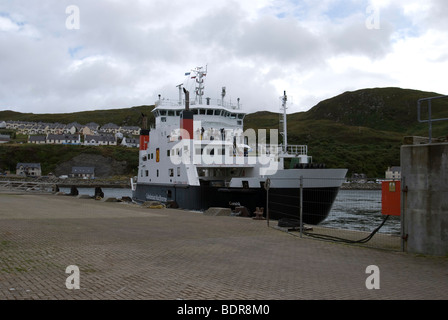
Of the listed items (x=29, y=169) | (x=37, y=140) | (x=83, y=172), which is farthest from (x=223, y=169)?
(x=37, y=140)

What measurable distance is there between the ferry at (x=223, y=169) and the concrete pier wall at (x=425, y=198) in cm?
551

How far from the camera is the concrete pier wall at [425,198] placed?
7.42 m

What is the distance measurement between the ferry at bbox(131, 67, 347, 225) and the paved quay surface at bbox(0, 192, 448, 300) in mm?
4989

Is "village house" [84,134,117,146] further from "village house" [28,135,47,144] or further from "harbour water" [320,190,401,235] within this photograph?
"harbour water" [320,190,401,235]

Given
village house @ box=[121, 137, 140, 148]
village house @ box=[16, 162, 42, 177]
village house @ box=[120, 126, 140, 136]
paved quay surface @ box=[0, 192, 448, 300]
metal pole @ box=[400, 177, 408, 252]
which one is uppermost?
village house @ box=[120, 126, 140, 136]

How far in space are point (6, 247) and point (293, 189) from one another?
12449mm

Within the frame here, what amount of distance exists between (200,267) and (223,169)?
1787 cm

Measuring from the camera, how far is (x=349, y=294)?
16.0 ft

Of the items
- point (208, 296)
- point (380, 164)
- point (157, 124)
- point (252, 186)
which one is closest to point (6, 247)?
point (208, 296)

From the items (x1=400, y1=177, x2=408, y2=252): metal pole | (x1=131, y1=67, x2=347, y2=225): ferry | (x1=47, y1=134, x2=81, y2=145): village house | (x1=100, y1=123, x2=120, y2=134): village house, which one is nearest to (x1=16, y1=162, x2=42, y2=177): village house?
(x1=47, y1=134, x2=81, y2=145): village house

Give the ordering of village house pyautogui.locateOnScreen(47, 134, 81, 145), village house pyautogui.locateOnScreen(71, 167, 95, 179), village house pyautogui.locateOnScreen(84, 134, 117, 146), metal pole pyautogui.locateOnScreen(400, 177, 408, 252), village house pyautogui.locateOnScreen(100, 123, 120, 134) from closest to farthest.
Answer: metal pole pyautogui.locateOnScreen(400, 177, 408, 252) < village house pyautogui.locateOnScreen(71, 167, 95, 179) < village house pyautogui.locateOnScreen(47, 134, 81, 145) < village house pyautogui.locateOnScreen(84, 134, 117, 146) < village house pyautogui.locateOnScreen(100, 123, 120, 134)

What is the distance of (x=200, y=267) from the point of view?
20.5 feet

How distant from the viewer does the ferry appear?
58.4ft

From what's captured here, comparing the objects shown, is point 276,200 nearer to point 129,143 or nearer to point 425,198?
point 425,198
